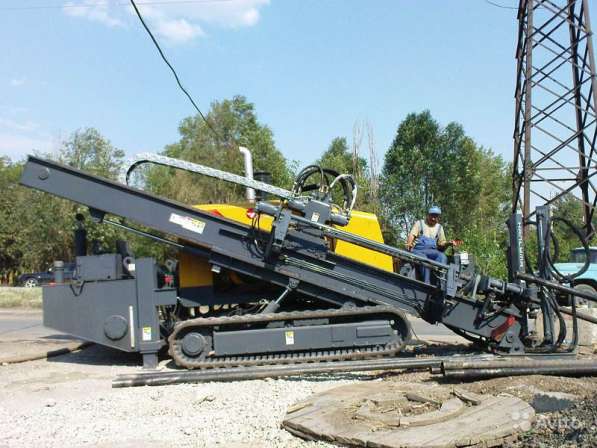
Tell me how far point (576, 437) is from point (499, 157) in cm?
4184

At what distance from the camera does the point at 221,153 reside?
33.8 meters

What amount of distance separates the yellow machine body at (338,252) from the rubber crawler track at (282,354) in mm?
739

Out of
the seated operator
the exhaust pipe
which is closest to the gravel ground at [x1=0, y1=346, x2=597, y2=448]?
the seated operator

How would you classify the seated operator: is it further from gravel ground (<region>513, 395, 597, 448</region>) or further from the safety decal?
the safety decal

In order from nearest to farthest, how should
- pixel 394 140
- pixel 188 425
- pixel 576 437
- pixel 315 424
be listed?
pixel 576 437 → pixel 315 424 → pixel 188 425 → pixel 394 140

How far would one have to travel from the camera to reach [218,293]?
766 cm

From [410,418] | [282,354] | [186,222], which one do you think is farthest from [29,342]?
[410,418]

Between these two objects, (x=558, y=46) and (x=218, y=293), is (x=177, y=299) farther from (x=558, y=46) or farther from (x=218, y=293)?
(x=558, y=46)

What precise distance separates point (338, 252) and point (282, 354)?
1497 mm

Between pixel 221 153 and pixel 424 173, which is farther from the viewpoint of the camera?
pixel 221 153

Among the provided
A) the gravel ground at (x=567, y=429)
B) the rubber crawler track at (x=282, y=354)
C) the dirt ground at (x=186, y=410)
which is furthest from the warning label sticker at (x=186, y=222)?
the gravel ground at (x=567, y=429)

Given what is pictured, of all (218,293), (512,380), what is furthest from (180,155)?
(512,380)

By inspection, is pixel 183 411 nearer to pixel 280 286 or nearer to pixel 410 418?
pixel 410 418

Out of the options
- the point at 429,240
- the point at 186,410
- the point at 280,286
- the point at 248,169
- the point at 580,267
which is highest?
the point at 248,169
